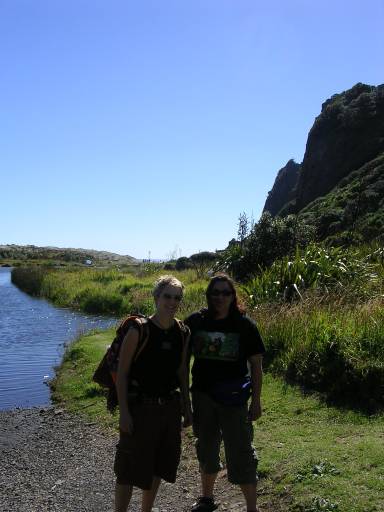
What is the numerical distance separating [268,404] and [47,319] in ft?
54.7

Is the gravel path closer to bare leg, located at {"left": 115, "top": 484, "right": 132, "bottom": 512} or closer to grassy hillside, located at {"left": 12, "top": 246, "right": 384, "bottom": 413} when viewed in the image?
bare leg, located at {"left": 115, "top": 484, "right": 132, "bottom": 512}

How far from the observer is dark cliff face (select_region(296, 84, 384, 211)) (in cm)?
4988

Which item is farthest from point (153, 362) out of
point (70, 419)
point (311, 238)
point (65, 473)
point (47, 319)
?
point (47, 319)

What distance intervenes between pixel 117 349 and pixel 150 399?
16.7 inches

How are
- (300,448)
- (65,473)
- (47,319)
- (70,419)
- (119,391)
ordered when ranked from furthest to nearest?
(47,319), (70,419), (65,473), (300,448), (119,391)

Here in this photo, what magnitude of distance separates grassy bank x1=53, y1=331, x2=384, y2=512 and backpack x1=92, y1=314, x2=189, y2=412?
71.2 inches

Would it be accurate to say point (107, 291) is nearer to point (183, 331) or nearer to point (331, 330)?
point (331, 330)

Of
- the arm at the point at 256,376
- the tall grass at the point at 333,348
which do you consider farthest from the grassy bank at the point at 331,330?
the arm at the point at 256,376

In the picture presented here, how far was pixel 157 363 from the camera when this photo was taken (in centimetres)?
423

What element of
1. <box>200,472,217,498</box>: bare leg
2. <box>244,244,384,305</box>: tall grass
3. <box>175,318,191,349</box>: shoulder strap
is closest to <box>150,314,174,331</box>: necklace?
<box>175,318,191,349</box>: shoulder strap

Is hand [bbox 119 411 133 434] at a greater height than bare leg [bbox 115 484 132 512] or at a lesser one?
greater

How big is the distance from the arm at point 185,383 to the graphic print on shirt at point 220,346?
0.47 feet

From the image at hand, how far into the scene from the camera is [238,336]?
453cm

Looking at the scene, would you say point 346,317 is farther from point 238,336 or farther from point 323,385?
point 238,336
